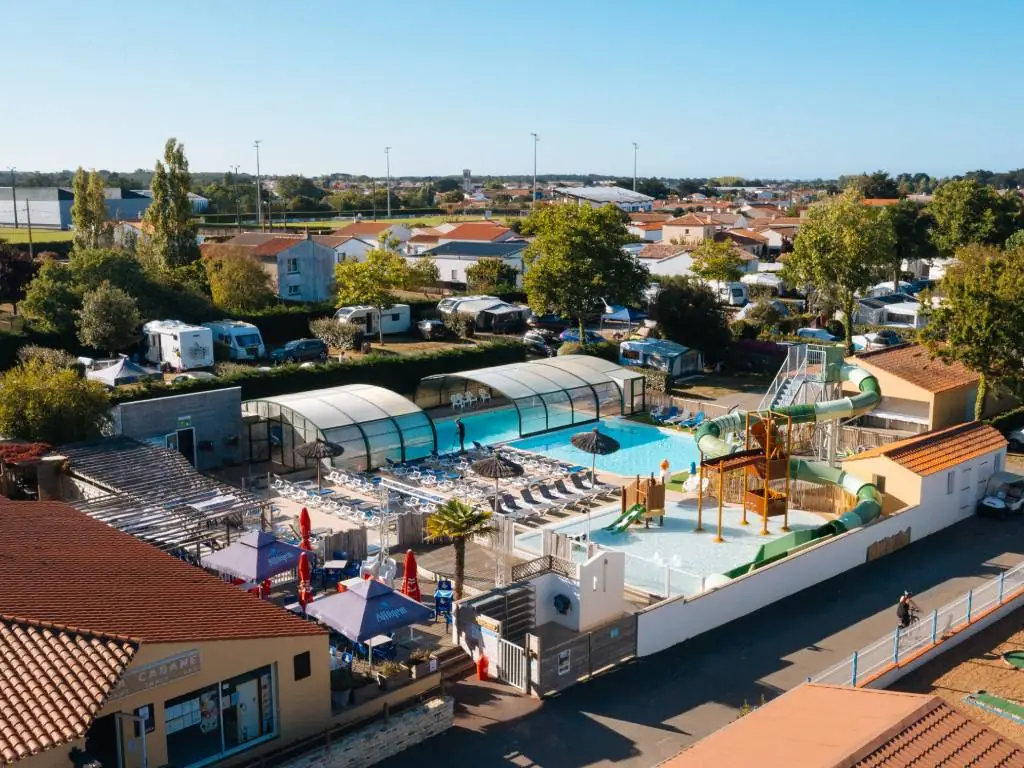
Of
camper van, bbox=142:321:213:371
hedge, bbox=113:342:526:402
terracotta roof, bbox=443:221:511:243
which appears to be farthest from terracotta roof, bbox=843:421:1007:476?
terracotta roof, bbox=443:221:511:243

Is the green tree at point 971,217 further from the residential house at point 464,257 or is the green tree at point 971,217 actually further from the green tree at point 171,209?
the green tree at point 171,209

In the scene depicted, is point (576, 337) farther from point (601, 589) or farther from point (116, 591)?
point (116, 591)

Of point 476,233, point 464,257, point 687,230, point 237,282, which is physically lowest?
point 237,282

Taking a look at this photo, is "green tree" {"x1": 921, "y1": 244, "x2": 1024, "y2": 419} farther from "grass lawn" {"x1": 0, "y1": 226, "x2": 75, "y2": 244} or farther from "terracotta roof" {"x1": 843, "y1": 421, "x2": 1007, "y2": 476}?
"grass lawn" {"x1": 0, "y1": 226, "x2": 75, "y2": 244}

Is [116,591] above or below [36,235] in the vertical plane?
below

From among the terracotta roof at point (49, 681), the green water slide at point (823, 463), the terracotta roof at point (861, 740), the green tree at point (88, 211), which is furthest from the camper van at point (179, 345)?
the terracotta roof at point (861, 740)

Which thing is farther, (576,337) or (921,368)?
(576,337)

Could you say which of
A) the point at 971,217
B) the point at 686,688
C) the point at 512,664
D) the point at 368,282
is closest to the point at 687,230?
the point at 971,217
